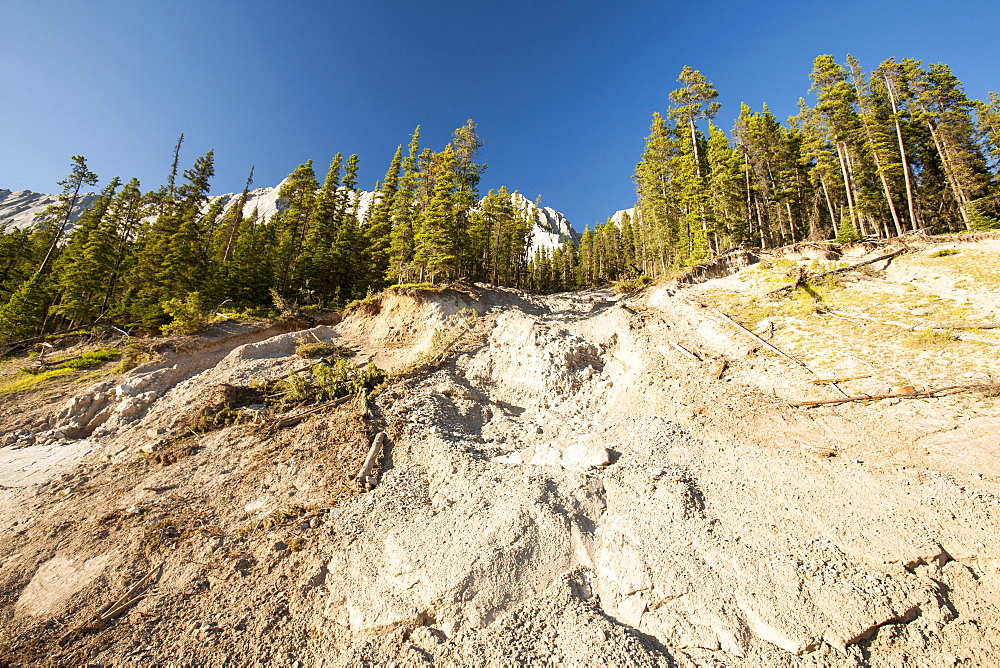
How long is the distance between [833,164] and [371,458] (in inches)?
1710

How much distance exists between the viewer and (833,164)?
32.1 metres

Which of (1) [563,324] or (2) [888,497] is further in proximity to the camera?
(1) [563,324]

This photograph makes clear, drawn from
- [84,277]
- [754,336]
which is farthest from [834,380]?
[84,277]

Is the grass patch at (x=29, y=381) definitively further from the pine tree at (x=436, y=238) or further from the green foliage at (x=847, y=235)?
the green foliage at (x=847, y=235)

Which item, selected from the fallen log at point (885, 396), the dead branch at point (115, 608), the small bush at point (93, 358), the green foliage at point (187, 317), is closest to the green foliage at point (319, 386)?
the dead branch at point (115, 608)

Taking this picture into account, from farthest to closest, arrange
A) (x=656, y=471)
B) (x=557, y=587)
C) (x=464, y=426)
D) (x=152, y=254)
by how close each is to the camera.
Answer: (x=152, y=254)
(x=464, y=426)
(x=656, y=471)
(x=557, y=587)

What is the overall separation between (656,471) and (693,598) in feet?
9.83

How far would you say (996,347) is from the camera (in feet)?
33.2

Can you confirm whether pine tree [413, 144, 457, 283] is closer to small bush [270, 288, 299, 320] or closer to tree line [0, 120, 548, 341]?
tree line [0, 120, 548, 341]

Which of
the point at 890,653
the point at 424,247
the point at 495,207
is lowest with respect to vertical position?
the point at 890,653

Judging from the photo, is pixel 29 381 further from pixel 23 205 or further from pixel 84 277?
pixel 23 205

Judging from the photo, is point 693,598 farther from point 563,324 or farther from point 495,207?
point 495,207

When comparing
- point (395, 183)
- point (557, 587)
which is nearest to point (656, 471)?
point (557, 587)

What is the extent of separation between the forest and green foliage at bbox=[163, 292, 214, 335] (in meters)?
2.32
